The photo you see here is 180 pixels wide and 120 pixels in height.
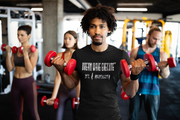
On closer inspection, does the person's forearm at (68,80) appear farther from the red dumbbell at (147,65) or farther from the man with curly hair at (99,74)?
the red dumbbell at (147,65)

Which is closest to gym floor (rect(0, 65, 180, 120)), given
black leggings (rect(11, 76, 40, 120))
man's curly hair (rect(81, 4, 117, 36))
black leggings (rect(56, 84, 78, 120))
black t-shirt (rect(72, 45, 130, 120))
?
black leggings (rect(11, 76, 40, 120))

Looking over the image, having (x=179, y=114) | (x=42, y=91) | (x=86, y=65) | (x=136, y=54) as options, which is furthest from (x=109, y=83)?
(x=42, y=91)

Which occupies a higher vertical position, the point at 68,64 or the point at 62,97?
the point at 68,64

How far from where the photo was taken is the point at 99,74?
3.34ft

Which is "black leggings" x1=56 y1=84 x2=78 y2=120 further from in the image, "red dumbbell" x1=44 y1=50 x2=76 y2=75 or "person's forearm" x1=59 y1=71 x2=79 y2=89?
"red dumbbell" x1=44 y1=50 x2=76 y2=75

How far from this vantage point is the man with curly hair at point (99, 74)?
3.21ft

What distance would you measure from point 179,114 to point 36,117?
7.74 ft

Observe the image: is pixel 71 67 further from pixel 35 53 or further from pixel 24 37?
pixel 24 37

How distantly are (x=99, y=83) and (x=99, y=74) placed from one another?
0.06 meters

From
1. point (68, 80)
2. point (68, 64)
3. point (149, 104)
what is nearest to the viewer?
point (68, 64)

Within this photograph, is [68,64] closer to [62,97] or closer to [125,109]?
[62,97]

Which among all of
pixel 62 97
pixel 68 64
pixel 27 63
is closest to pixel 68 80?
pixel 68 64

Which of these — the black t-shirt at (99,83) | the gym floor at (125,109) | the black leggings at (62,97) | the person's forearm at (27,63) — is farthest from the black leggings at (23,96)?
the black t-shirt at (99,83)

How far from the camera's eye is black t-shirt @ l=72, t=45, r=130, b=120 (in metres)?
0.98
